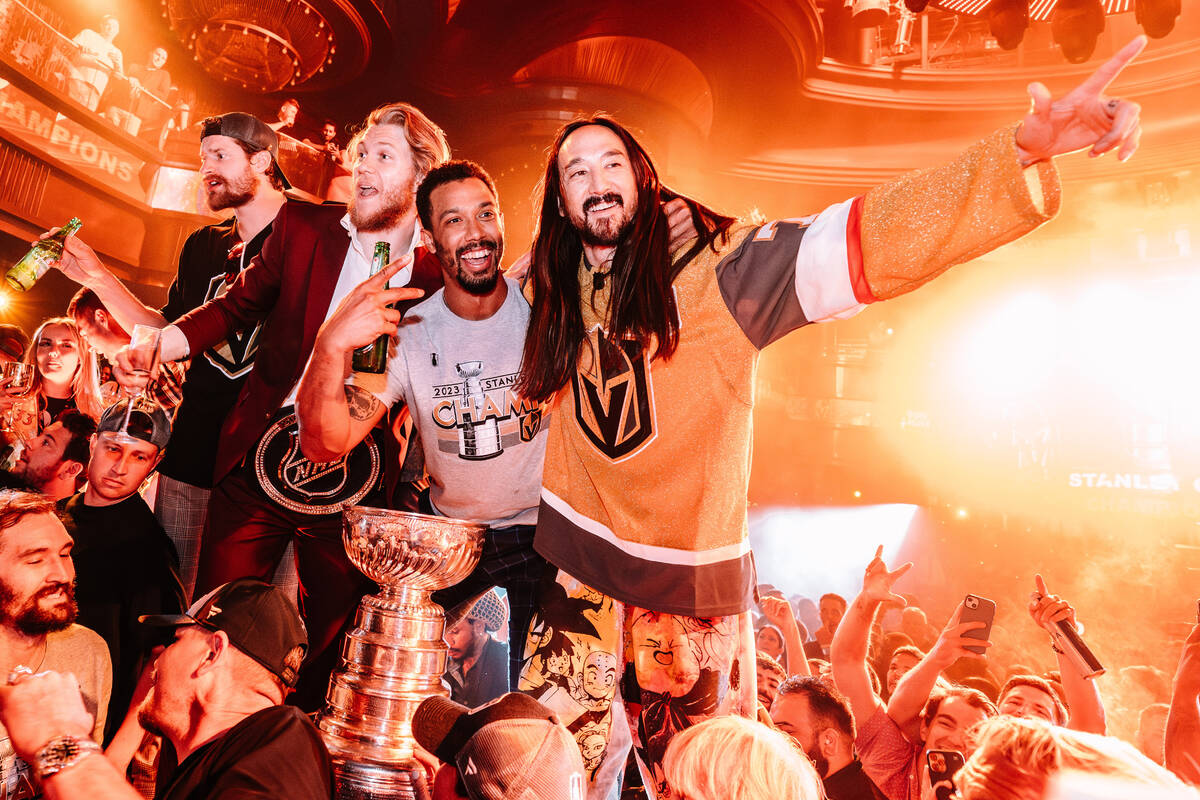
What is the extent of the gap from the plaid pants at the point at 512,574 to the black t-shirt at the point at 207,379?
1160 mm

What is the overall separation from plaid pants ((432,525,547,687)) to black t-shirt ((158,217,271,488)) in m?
1.16

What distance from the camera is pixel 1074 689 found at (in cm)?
353

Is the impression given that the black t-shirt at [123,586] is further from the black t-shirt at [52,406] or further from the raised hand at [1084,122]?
the raised hand at [1084,122]

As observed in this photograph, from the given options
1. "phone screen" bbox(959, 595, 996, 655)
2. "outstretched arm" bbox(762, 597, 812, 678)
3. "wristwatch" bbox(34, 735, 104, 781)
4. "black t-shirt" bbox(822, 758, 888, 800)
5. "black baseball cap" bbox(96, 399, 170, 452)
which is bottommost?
"black t-shirt" bbox(822, 758, 888, 800)

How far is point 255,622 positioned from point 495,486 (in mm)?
773

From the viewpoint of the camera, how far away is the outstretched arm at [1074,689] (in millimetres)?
3463

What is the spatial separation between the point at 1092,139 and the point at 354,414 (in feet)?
6.27

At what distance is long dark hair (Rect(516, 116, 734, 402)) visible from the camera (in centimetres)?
195

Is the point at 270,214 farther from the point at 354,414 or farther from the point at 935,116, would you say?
the point at 935,116

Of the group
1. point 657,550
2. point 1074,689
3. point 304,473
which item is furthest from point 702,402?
point 1074,689

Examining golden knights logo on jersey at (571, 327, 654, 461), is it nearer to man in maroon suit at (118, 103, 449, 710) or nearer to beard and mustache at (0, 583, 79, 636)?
man in maroon suit at (118, 103, 449, 710)

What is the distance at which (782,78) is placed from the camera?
8.19 m

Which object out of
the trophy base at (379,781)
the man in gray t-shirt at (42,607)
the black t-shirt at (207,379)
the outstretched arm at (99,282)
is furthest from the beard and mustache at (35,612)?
the trophy base at (379,781)

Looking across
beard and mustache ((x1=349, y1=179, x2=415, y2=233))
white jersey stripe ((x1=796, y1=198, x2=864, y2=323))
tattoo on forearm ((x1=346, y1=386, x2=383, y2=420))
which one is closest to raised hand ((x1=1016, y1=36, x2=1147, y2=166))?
white jersey stripe ((x1=796, y1=198, x2=864, y2=323))
